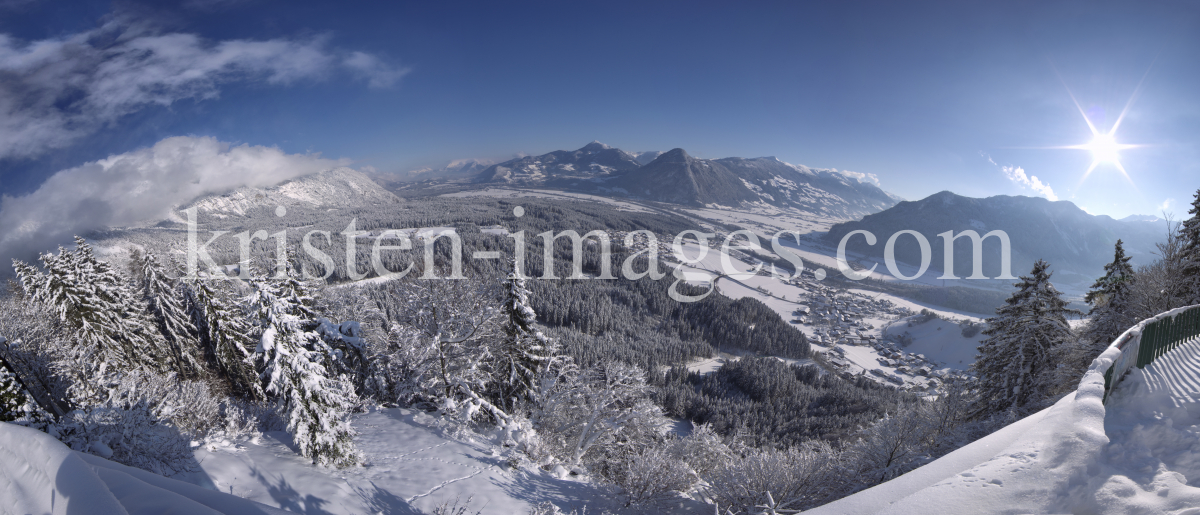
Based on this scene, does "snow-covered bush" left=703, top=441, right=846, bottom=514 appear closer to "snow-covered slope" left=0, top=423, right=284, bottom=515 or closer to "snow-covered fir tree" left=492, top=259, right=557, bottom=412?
"snow-covered fir tree" left=492, top=259, right=557, bottom=412

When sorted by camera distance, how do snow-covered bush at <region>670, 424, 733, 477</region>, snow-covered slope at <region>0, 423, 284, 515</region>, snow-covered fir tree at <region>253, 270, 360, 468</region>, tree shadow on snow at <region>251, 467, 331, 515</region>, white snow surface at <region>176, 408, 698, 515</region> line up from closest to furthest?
1. snow-covered slope at <region>0, 423, 284, 515</region>
2. tree shadow on snow at <region>251, 467, 331, 515</region>
3. white snow surface at <region>176, 408, 698, 515</region>
4. snow-covered fir tree at <region>253, 270, 360, 468</region>
5. snow-covered bush at <region>670, 424, 733, 477</region>

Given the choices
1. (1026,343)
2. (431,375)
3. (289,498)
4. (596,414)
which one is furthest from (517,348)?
(1026,343)

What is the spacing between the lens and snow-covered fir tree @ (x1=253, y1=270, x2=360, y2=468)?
1177 cm

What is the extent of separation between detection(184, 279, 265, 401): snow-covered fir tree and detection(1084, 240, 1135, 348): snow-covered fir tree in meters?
39.4

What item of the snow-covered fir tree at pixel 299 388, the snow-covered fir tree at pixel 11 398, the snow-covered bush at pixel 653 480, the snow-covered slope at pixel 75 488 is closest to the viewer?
the snow-covered slope at pixel 75 488

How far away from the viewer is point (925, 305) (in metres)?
124

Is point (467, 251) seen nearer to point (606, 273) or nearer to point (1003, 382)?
point (606, 273)

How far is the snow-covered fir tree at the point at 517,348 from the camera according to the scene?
18969mm

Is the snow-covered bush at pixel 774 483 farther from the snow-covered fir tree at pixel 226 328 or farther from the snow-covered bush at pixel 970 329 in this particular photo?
the snow-covered bush at pixel 970 329

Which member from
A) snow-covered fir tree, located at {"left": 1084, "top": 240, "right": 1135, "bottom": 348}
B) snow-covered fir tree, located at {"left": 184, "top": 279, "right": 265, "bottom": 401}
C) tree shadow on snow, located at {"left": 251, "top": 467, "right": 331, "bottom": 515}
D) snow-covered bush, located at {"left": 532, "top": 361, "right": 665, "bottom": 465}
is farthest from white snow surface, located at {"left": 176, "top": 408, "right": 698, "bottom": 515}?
snow-covered fir tree, located at {"left": 1084, "top": 240, "right": 1135, "bottom": 348}

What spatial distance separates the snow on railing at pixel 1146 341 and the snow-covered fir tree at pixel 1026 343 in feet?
21.3

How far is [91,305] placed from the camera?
18.0 m

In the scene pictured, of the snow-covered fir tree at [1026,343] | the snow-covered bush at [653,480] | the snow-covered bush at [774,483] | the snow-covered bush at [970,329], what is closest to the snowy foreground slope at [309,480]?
the snow-covered bush at [653,480]

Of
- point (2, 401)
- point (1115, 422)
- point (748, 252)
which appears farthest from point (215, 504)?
point (748, 252)
